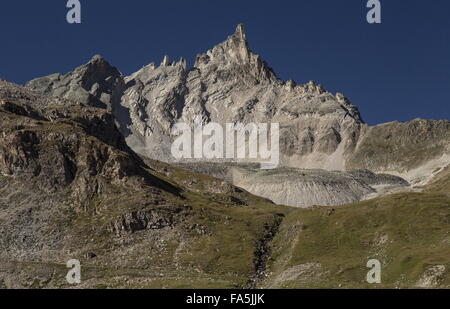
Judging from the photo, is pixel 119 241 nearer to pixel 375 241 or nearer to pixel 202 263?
pixel 202 263

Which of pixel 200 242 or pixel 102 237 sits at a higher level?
pixel 102 237

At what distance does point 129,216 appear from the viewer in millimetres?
188750

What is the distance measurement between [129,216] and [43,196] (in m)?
26.4

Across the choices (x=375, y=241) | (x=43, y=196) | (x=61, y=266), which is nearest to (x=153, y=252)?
(x=61, y=266)

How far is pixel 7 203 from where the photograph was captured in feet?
608

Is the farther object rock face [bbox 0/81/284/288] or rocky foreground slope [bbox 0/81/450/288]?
rock face [bbox 0/81/284/288]

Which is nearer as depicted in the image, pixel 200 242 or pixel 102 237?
pixel 200 242

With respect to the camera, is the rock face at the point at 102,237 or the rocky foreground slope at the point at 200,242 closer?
the rocky foreground slope at the point at 200,242

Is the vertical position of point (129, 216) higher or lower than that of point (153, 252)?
higher

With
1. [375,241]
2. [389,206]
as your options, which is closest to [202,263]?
[375,241]

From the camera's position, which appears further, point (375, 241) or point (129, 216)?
point (129, 216)
